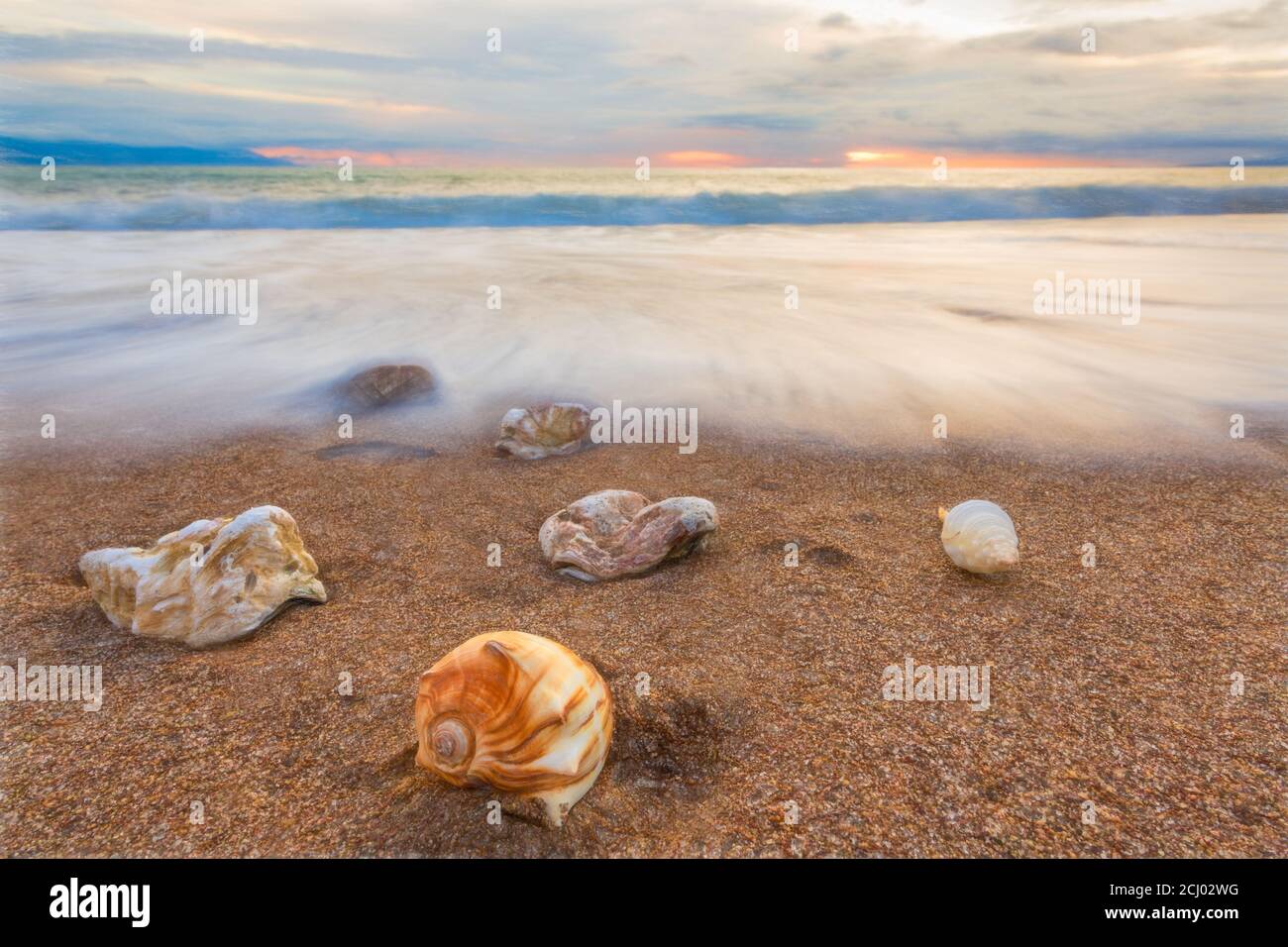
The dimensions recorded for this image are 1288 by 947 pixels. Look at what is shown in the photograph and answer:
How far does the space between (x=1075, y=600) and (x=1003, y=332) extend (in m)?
8.07

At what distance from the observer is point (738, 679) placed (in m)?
3.31

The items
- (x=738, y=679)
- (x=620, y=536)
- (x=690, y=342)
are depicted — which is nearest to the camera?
(x=738, y=679)

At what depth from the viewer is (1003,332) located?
10.9 meters

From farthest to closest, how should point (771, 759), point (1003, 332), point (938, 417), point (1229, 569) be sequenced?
point (1003, 332)
point (938, 417)
point (1229, 569)
point (771, 759)

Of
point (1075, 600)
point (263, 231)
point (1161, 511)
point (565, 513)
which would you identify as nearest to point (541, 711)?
point (565, 513)

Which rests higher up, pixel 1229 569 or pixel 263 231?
pixel 263 231

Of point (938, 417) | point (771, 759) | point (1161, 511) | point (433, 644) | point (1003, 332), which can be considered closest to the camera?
point (771, 759)

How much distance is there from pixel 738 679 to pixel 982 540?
5.57 ft

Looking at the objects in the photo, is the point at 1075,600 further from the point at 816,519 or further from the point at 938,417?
the point at 938,417

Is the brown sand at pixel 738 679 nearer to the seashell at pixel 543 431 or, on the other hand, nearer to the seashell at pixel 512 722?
the seashell at pixel 512 722

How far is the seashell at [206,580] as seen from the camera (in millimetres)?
3629

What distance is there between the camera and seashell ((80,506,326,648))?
363 cm

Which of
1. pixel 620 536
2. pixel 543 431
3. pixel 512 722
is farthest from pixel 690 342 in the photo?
pixel 512 722

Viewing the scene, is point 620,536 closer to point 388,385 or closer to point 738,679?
point 738,679
